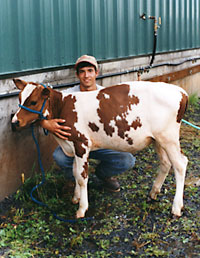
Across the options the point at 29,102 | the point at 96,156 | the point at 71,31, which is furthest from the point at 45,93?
the point at 71,31

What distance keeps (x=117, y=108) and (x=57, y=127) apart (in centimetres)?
62

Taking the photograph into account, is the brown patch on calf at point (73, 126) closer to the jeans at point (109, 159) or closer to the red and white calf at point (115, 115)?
the red and white calf at point (115, 115)

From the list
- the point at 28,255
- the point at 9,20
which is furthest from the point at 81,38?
the point at 28,255

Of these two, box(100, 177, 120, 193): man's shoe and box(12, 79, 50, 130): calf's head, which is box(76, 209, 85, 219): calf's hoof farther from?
box(12, 79, 50, 130): calf's head

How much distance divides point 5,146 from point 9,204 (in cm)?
65

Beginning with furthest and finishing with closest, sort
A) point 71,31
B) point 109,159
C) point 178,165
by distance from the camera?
point 71,31 → point 109,159 → point 178,165

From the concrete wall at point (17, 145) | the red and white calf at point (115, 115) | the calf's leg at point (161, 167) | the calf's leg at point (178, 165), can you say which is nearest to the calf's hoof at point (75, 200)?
the red and white calf at point (115, 115)

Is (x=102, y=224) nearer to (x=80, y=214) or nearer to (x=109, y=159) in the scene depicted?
(x=80, y=214)

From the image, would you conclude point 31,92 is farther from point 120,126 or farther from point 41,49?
point 41,49

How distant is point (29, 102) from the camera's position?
3.28m

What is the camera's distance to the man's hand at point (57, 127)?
347 centimetres

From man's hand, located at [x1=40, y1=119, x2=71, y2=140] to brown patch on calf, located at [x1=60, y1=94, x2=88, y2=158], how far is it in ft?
0.14

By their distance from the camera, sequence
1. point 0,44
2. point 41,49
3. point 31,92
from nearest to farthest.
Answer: point 31,92 → point 0,44 → point 41,49

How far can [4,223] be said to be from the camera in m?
3.57
